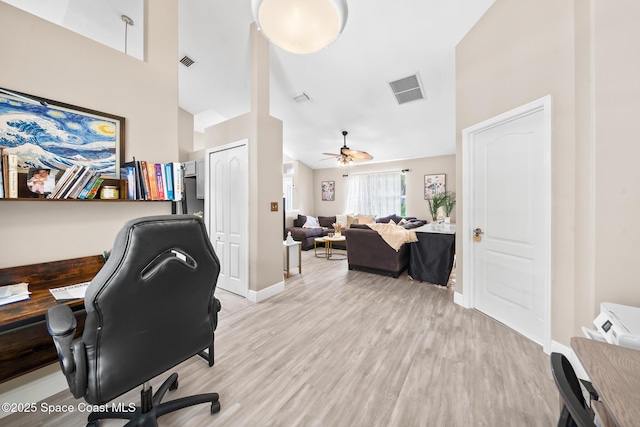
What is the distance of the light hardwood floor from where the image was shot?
138 cm

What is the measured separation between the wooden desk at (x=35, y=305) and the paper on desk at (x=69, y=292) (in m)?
0.03

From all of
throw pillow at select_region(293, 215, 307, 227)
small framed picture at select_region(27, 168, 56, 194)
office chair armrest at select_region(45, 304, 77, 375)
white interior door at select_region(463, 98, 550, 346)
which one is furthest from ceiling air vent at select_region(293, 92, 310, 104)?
office chair armrest at select_region(45, 304, 77, 375)

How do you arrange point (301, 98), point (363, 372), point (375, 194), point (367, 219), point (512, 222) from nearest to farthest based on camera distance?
point (363, 372)
point (512, 222)
point (301, 98)
point (367, 219)
point (375, 194)

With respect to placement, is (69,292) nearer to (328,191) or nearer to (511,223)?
(511,223)

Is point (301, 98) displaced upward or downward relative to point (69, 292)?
upward

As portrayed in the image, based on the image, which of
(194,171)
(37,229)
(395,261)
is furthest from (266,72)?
(395,261)

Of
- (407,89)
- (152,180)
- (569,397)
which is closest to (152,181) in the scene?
(152,180)

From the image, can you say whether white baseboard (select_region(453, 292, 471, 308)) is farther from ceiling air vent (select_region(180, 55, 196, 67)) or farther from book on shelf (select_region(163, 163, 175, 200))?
ceiling air vent (select_region(180, 55, 196, 67))

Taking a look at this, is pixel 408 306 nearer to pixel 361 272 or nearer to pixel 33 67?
pixel 361 272

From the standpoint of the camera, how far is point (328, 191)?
322 inches

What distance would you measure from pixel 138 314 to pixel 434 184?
266 inches

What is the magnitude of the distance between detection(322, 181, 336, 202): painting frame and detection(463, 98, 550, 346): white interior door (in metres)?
5.53

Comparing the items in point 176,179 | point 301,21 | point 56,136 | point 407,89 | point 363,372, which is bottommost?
point 363,372

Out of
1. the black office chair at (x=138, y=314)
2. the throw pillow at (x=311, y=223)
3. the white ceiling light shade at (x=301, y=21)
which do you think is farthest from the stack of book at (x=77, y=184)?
the throw pillow at (x=311, y=223)
